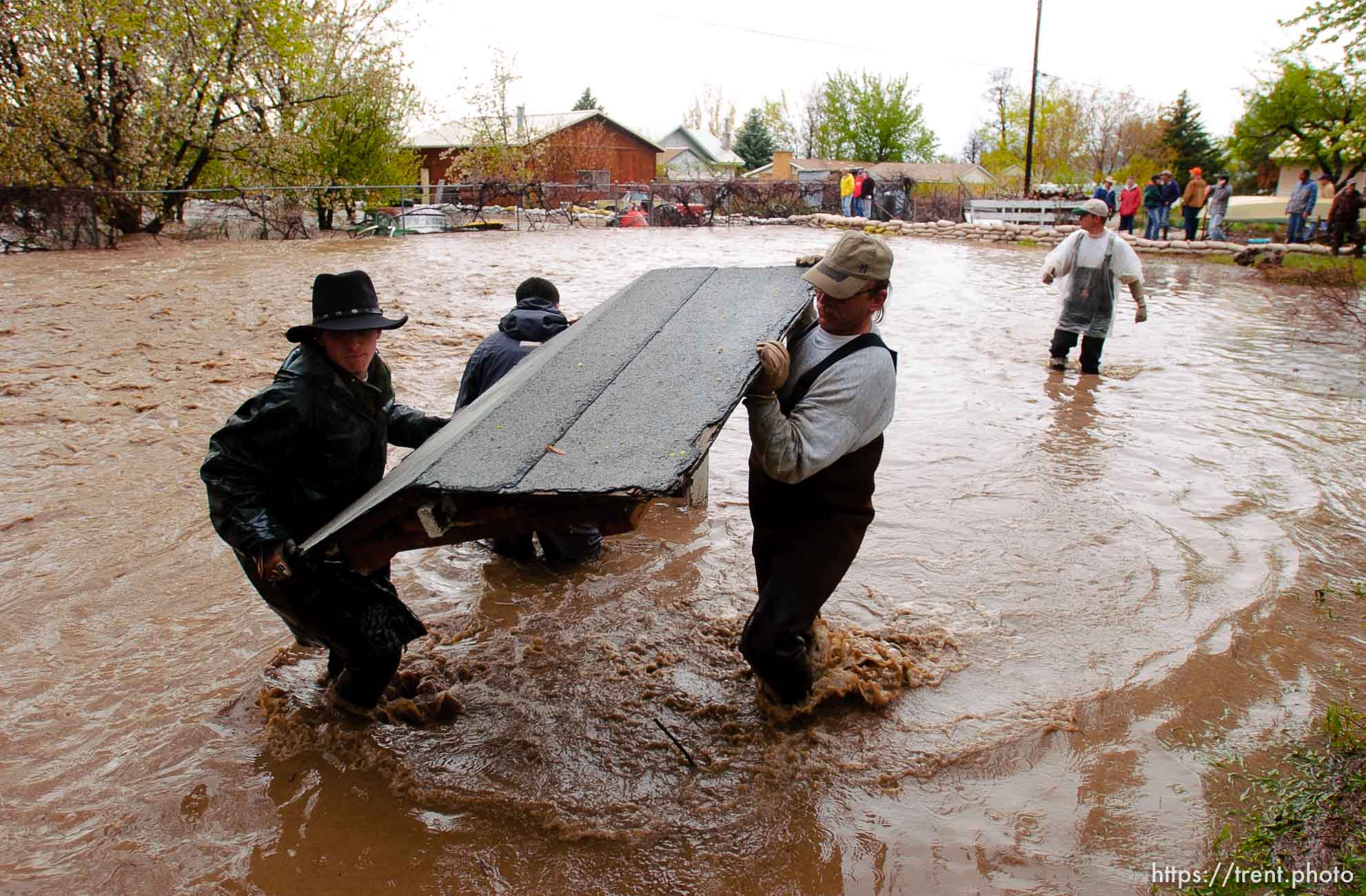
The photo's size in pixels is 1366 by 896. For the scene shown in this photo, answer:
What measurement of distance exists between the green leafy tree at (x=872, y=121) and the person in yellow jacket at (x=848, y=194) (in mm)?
46458

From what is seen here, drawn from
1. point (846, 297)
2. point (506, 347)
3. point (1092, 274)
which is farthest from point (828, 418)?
point (1092, 274)

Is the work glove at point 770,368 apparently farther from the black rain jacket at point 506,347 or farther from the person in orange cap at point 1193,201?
the person in orange cap at point 1193,201

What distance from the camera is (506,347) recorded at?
5.00 metres

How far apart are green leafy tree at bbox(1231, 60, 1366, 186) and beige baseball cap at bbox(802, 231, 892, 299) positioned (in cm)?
3774

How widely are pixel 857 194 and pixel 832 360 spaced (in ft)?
98.8

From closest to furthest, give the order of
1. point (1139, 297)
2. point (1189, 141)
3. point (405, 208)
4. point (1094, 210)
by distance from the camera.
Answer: point (1094, 210), point (1139, 297), point (405, 208), point (1189, 141)

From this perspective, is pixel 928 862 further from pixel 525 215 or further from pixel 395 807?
pixel 525 215

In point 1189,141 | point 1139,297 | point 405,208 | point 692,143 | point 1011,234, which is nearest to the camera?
point 1139,297

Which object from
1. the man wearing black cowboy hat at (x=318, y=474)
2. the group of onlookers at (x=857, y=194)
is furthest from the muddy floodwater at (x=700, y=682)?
the group of onlookers at (x=857, y=194)

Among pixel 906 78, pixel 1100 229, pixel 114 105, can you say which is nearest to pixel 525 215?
pixel 114 105

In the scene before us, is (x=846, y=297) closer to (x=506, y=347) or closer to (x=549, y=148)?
(x=506, y=347)

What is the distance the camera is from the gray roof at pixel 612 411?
2.41 m

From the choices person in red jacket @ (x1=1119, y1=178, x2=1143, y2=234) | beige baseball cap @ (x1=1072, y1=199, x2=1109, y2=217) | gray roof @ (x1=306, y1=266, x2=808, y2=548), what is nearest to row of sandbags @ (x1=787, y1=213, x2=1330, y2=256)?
person in red jacket @ (x1=1119, y1=178, x2=1143, y2=234)

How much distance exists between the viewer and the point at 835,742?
3.63 m
